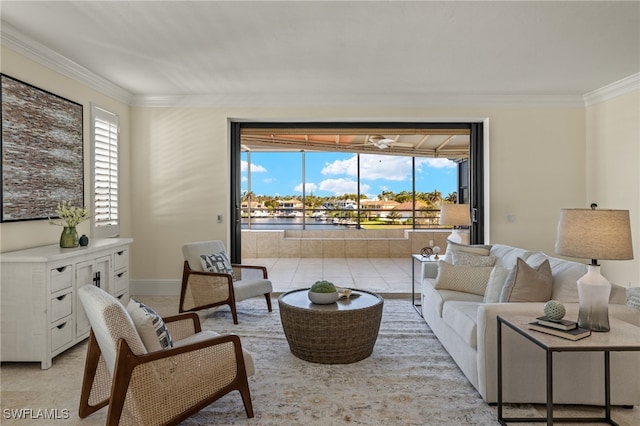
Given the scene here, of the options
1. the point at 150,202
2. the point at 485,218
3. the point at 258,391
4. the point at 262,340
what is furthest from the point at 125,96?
the point at 485,218

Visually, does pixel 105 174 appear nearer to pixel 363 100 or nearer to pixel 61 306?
pixel 61 306

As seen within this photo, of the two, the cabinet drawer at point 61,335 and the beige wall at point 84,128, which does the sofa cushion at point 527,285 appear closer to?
the cabinet drawer at point 61,335

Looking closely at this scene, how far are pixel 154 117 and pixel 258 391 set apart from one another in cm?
426

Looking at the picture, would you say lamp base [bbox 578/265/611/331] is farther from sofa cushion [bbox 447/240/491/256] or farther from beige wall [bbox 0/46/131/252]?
beige wall [bbox 0/46/131/252]

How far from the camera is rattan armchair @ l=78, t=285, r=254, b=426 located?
81.3 inches

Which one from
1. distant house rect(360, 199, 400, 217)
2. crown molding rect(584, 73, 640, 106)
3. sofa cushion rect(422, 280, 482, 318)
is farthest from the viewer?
distant house rect(360, 199, 400, 217)

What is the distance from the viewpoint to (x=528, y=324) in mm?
2326

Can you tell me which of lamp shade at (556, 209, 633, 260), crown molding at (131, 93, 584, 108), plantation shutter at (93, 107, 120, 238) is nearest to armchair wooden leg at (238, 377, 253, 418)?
lamp shade at (556, 209, 633, 260)

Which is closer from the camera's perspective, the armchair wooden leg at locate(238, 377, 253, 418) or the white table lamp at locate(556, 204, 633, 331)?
the white table lamp at locate(556, 204, 633, 331)

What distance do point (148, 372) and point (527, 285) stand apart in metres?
2.42

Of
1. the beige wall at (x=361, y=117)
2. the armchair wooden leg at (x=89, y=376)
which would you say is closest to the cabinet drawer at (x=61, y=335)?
the armchair wooden leg at (x=89, y=376)

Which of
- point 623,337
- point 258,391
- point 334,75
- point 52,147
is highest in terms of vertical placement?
point 334,75

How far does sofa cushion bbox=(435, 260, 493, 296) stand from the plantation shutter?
3892 mm

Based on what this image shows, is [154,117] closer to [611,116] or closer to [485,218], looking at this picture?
[485,218]
